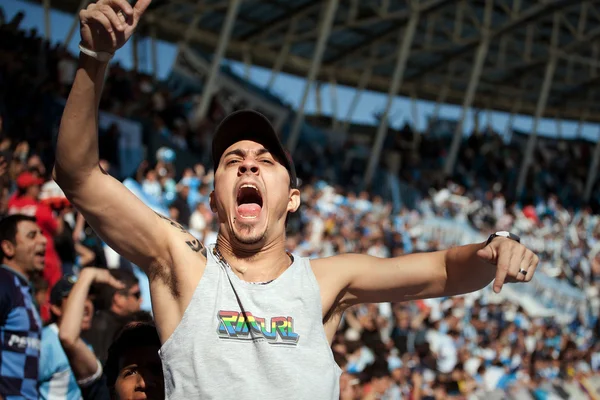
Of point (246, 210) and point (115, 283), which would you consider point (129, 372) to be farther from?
point (115, 283)

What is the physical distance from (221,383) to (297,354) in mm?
229

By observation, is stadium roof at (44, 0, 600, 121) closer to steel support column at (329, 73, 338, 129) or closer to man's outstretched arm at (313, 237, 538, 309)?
steel support column at (329, 73, 338, 129)

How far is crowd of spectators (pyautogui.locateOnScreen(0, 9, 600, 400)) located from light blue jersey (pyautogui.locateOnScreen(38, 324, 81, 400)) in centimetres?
24

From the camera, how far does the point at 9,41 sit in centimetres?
1009

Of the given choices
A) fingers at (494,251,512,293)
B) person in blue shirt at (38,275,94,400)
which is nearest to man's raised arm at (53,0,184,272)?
fingers at (494,251,512,293)

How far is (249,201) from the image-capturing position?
2.48 m

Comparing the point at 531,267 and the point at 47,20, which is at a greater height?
the point at 47,20

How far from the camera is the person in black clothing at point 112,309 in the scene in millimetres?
4354

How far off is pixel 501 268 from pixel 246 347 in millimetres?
738

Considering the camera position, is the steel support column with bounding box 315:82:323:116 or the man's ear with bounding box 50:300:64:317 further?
the steel support column with bounding box 315:82:323:116

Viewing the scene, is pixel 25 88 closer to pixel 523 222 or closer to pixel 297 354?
pixel 297 354

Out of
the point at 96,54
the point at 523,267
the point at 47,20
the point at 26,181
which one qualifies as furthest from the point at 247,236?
the point at 47,20

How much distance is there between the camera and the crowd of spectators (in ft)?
20.7

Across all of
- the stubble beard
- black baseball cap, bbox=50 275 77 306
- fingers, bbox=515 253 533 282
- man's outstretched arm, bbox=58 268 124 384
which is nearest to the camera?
fingers, bbox=515 253 533 282
